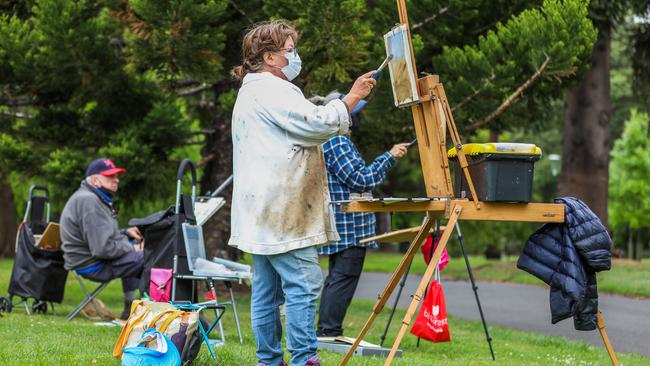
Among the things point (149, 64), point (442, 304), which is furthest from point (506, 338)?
point (149, 64)

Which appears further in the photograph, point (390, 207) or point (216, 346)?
point (216, 346)

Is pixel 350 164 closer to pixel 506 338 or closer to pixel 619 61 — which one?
pixel 506 338

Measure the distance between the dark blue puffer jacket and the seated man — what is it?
5185 mm

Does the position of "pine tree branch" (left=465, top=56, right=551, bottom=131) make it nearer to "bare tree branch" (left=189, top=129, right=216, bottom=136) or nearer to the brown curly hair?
"bare tree branch" (left=189, top=129, right=216, bottom=136)

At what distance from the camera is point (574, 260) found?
5.24m

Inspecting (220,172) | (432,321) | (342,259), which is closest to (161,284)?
(342,259)

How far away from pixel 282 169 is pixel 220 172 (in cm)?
851

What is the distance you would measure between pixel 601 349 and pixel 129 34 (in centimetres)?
625

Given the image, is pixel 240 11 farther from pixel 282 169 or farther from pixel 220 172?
pixel 282 169

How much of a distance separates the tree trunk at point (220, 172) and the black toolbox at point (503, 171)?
8.17 m

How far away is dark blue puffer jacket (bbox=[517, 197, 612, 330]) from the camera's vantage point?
5254mm

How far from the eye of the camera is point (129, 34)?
10898 millimetres

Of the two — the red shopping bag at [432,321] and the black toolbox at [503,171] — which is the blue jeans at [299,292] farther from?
the red shopping bag at [432,321]

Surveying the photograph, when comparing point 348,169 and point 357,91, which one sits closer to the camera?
point 357,91
